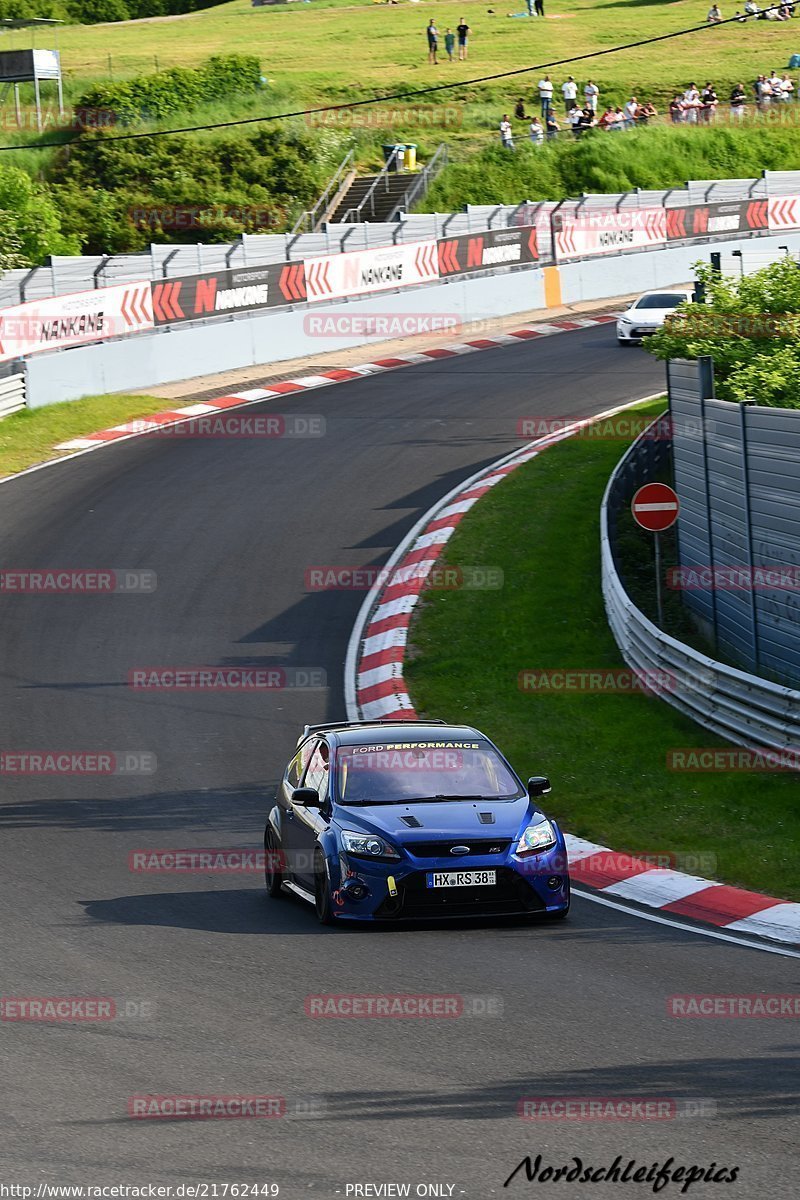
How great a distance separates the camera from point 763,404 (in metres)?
19.4

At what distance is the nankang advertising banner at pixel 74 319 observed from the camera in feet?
100

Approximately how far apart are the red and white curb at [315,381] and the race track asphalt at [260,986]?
28.6ft

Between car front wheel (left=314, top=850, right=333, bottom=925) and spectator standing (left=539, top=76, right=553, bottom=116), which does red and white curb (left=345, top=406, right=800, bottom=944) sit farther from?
spectator standing (left=539, top=76, right=553, bottom=116)

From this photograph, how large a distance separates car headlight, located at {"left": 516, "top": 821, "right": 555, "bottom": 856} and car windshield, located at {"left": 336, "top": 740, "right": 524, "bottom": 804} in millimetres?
491

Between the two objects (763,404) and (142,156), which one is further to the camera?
(142,156)

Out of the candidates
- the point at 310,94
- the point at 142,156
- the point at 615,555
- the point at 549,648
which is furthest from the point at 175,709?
the point at 310,94

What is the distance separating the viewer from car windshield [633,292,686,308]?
36.9 m

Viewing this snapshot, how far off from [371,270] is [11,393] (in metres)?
12.0

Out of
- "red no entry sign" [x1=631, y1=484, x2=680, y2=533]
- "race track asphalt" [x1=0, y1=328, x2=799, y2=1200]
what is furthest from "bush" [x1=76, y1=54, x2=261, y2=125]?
"red no entry sign" [x1=631, y1=484, x2=680, y2=533]

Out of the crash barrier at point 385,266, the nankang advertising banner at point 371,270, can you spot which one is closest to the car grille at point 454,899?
the crash barrier at point 385,266

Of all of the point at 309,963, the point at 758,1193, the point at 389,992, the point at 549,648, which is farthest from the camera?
the point at 549,648

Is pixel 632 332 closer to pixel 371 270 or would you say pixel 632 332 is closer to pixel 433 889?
pixel 371 270

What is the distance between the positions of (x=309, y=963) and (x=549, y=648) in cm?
993

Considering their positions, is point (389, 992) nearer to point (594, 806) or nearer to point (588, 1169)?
point (588, 1169)
